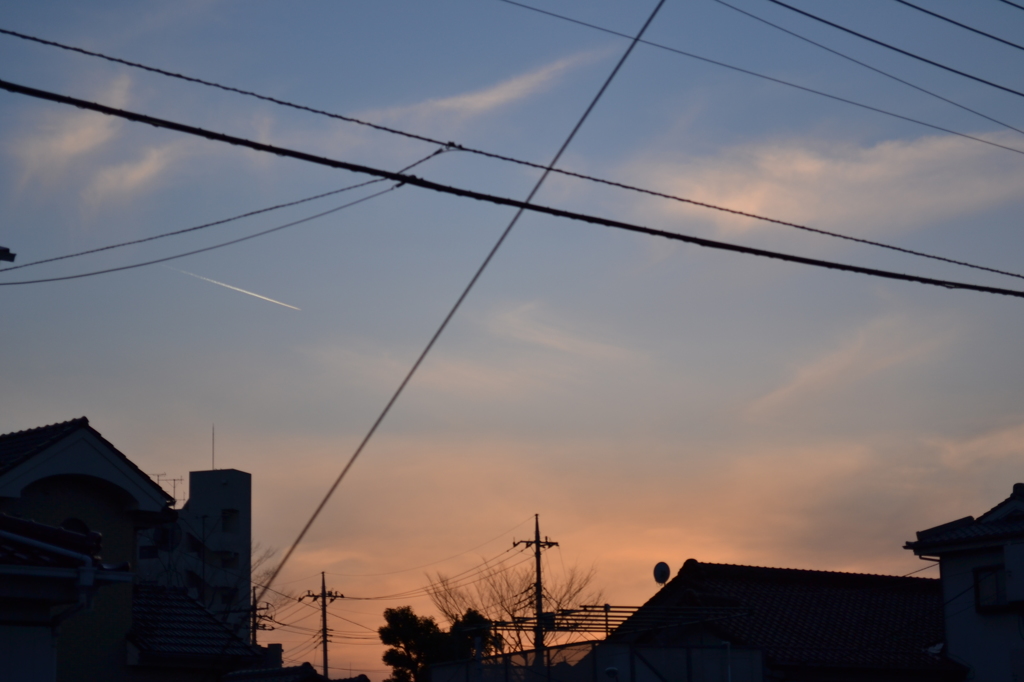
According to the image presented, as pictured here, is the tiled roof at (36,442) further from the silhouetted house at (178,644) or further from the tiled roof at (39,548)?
the tiled roof at (39,548)

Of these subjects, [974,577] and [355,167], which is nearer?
[355,167]

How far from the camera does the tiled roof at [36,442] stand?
16.2m

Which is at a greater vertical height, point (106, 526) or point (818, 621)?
point (106, 526)

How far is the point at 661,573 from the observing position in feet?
79.3

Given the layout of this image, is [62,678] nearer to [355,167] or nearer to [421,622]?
[355,167]

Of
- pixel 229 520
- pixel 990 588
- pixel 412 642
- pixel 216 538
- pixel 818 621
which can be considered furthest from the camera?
pixel 229 520

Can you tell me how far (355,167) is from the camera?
7562 millimetres

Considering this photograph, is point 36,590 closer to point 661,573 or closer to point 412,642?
point 661,573

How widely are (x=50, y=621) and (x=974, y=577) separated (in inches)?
1006

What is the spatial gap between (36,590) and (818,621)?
27.0 m

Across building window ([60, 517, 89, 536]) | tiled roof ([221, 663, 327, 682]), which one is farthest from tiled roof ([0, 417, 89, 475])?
tiled roof ([221, 663, 327, 682])

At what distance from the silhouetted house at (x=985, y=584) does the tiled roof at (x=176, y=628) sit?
20.2 meters

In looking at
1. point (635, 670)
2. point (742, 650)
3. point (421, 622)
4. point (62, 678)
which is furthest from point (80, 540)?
point (421, 622)

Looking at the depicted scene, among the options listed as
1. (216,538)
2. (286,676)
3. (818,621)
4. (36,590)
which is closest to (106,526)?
(36,590)
